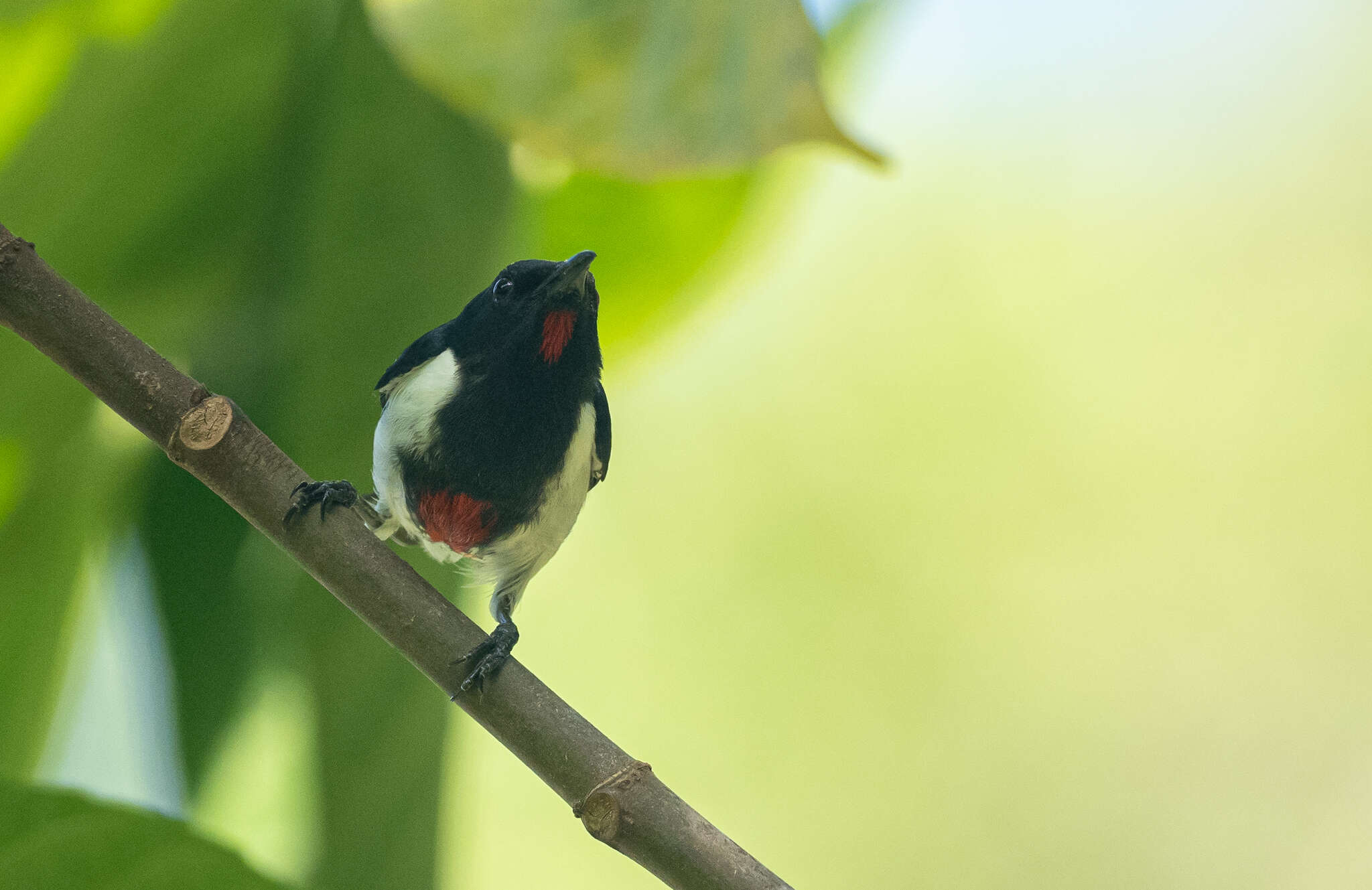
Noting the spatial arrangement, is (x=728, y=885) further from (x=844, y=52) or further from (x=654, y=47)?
(x=844, y=52)

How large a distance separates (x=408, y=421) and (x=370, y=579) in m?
0.19

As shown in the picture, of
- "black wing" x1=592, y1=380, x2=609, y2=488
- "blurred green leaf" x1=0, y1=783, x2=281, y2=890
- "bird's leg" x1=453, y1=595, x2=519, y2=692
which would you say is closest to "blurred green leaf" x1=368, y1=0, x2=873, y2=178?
"black wing" x1=592, y1=380, x2=609, y2=488

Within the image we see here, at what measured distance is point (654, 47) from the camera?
2.08ft

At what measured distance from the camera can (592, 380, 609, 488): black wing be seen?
0.73m

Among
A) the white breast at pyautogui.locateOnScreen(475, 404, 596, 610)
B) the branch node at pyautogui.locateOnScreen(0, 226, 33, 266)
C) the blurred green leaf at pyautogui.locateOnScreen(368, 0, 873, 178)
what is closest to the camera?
the branch node at pyautogui.locateOnScreen(0, 226, 33, 266)

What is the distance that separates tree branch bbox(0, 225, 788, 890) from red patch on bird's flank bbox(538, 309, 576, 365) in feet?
0.63

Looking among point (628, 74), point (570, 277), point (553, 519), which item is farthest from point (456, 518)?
point (628, 74)

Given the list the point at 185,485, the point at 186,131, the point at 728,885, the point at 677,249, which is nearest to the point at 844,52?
the point at 677,249

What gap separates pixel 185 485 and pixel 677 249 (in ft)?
1.39

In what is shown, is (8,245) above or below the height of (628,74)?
below

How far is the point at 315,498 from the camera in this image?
1.62 ft

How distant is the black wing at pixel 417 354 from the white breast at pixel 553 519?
10 cm

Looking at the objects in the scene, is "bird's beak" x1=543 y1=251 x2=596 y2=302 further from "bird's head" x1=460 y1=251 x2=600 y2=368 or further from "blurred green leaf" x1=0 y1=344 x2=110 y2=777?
"blurred green leaf" x1=0 y1=344 x2=110 y2=777

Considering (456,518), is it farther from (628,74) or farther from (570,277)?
(628,74)
